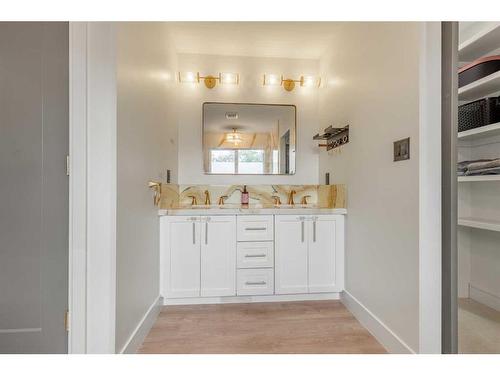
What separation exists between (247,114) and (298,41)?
0.93m

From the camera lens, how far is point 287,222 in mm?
Result: 2361

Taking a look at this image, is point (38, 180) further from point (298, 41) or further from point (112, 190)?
point (298, 41)

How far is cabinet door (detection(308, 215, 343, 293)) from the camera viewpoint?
2.36m

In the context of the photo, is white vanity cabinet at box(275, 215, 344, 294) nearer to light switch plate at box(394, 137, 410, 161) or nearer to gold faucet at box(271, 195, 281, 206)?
gold faucet at box(271, 195, 281, 206)

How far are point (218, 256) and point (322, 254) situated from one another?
969 mm

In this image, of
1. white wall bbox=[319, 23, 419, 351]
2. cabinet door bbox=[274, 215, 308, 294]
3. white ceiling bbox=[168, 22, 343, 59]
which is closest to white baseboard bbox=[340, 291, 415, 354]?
white wall bbox=[319, 23, 419, 351]

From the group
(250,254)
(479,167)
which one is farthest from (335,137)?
(250,254)

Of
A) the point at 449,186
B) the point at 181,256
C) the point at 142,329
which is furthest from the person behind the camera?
the point at 181,256

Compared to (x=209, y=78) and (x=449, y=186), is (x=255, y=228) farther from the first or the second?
(x=209, y=78)

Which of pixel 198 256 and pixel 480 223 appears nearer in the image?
pixel 480 223

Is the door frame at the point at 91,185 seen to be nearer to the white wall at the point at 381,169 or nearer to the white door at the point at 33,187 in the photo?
the white door at the point at 33,187

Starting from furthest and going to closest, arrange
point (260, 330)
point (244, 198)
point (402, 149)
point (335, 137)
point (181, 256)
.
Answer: point (244, 198) < point (335, 137) < point (181, 256) < point (260, 330) < point (402, 149)

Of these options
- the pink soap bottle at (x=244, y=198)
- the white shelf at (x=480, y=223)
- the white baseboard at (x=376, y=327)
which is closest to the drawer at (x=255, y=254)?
the pink soap bottle at (x=244, y=198)

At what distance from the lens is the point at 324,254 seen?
2377 millimetres
